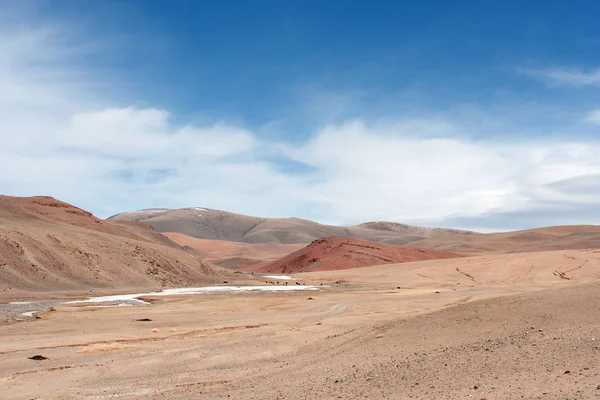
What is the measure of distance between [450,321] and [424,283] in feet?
130

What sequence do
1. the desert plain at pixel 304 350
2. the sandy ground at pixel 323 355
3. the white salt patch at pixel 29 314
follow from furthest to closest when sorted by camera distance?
the white salt patch at pixel 29 314
the desert plain at pixel 304 350
the sandy ground at pixel 323 355

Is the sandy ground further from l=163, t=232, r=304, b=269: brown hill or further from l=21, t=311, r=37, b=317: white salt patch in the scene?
l=163, t=232, r=304, b=269: brown hill

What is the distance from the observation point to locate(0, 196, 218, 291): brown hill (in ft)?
139

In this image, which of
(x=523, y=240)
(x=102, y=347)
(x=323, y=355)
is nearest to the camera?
(x=323, y=355)

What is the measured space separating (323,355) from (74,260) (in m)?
38.7

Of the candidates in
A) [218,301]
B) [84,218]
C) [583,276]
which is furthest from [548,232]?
[218,301]

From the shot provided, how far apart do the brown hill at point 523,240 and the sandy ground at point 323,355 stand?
4434 inches

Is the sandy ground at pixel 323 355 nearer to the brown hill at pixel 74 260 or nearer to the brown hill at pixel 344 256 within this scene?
the brown hill at pixel 74 260

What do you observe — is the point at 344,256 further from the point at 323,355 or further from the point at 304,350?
the point at 323,355

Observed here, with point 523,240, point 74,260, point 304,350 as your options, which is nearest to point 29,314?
point 304,350

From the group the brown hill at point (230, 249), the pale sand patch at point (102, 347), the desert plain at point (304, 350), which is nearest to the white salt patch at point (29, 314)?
the desert plain at point (304, 350)

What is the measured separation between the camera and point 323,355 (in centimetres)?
1441

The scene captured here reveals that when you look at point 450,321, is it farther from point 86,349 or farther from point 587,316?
point 86,349

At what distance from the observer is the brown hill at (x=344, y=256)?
309ft
